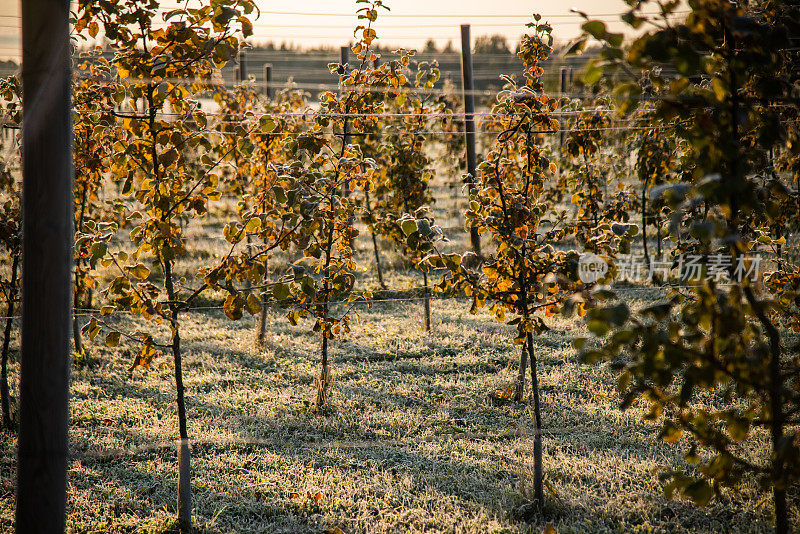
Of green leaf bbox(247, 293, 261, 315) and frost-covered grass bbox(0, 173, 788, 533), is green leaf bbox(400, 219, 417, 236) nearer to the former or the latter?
green leaf bbox(247, 293, 261, 315)

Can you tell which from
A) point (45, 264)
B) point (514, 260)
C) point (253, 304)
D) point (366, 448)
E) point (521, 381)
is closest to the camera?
point (45, 264)

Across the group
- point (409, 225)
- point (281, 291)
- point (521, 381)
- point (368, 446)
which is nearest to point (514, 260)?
point (409, 225)

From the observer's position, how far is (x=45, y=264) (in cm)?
239

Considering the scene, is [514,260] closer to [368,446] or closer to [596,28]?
[368,446]

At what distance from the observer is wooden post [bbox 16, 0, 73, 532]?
7.70 feet

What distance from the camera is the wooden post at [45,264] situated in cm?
235

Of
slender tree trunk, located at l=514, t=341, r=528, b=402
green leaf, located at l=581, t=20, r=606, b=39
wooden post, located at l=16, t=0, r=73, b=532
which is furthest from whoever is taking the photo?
slender tree trunk, located at l=514, t=341, r=528, b=402

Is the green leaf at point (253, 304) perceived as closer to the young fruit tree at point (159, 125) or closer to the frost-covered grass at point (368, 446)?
the young fruit tree at point (159, 125)

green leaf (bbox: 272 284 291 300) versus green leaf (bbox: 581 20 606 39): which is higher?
green leaf (bbox: 581 20 606 39)

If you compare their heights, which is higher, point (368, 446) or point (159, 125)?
point (159, 125)

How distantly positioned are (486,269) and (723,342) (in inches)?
82.7

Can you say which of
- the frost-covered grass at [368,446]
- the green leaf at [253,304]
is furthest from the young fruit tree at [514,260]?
the green leaf at [253,304]

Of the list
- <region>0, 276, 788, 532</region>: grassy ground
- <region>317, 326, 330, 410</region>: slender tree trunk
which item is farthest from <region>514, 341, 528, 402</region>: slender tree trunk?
<region>317, 326, 330, 410</region>: slender tree trunk

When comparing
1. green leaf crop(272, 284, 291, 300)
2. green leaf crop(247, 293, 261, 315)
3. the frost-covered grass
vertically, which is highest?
green leaf crop(272, 284, 291, 300)
